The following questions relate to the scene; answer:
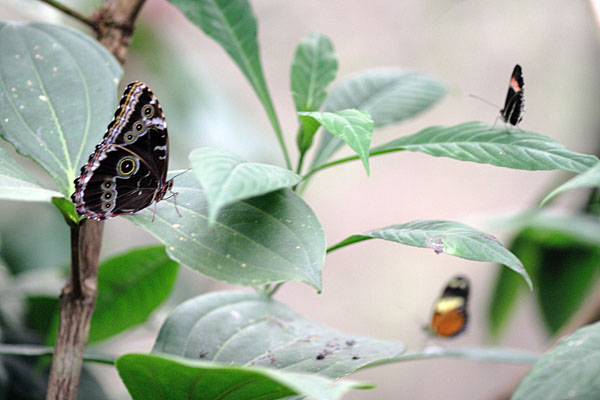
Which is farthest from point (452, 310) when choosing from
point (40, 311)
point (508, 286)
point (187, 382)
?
point (40, 311)

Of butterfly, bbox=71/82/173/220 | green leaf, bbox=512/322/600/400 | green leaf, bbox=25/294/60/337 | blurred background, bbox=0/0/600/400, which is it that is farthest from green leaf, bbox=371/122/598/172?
blurred background, bbox=0/0/600/400

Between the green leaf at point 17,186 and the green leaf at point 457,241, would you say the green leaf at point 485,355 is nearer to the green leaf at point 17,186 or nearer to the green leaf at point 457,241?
the green leaf at point 457,241

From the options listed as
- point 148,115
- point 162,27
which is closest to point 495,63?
point 162,27

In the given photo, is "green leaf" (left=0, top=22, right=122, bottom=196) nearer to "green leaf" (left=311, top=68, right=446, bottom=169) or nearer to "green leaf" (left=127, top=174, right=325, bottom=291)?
"green leaf" (left=127, top=174, right=325, bottom=291)

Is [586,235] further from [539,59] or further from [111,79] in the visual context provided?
[539,59]

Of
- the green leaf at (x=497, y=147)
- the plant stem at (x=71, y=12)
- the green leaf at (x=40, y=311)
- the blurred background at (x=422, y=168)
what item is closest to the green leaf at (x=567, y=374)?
the green leaf at (x=497, y=147)

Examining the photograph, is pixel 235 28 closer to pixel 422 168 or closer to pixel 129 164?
pixel 129 164
